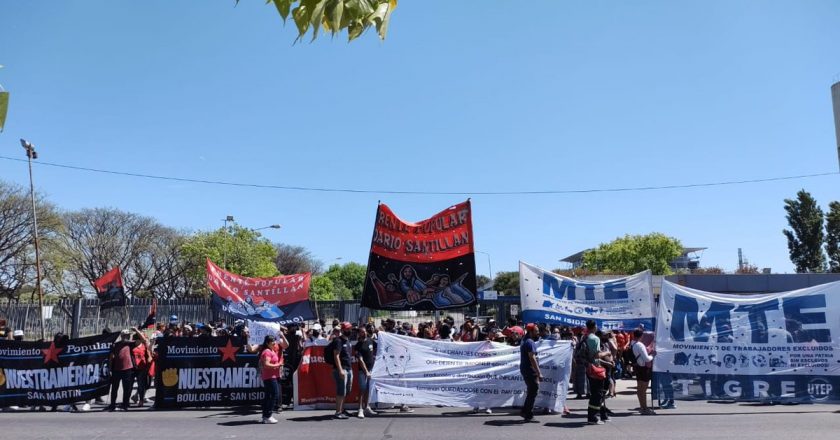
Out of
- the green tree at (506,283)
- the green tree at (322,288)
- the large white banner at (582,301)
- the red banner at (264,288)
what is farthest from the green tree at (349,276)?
the large white banner at (582,301)

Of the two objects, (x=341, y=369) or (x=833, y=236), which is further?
(x=833, y=236)

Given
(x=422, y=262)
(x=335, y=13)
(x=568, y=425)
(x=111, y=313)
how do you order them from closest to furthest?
(x=335, y=13)
(x=568, y=425)
(x=422, y=262)
(x=111, y=313)

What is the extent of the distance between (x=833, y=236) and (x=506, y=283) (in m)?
43.5

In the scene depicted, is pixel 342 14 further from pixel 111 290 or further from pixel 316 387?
pixel 111 290

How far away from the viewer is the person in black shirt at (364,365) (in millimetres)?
10812

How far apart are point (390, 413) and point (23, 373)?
7.28 metres

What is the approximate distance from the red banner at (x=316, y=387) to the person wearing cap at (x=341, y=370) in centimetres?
58

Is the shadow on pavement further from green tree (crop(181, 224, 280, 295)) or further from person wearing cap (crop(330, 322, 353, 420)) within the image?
green tree (crop(181, 224, 280, 295))

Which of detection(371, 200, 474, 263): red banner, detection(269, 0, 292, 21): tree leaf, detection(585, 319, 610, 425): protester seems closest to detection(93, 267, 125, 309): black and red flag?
detection(371, 200, 474, 263): red banner

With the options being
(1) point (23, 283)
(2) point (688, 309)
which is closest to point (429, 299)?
(2) point (688, 309)

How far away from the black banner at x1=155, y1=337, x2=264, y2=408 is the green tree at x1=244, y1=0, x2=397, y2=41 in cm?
1002

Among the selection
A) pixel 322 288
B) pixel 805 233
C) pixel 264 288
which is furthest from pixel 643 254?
pixel 264 288

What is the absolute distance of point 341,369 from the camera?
1049 centimetres

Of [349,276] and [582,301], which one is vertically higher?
[349,276]
